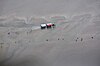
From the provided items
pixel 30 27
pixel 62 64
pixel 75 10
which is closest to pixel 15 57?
pixel 30 27

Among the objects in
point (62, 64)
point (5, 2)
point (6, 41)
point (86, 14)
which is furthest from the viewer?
point (5, 2)

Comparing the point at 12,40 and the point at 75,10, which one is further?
the point at 75,10

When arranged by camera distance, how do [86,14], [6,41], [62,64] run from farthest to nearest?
[86,14] < [6,41] < [62,64]

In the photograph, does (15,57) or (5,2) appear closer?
(15,57)

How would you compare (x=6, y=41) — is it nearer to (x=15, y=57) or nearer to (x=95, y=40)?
(x=15, y=57)

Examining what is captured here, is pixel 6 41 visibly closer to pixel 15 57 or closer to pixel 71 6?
pixel 15 57

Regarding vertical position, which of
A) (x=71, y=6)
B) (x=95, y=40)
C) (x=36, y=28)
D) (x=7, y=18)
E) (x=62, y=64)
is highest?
(x=71, y=6)

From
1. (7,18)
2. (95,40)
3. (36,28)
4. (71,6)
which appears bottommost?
(95,40)

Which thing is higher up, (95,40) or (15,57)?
(95,40)

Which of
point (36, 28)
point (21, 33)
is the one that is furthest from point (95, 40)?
point (21, 33)
